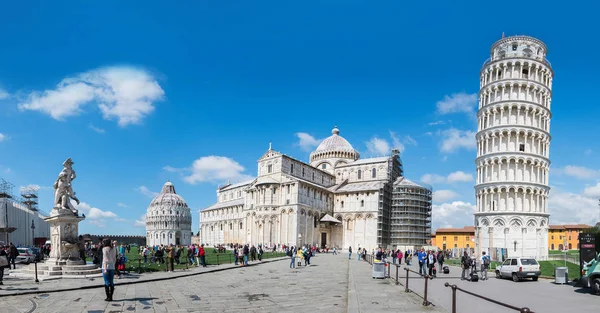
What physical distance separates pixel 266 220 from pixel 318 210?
824 centimetres

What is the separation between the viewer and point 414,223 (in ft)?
236

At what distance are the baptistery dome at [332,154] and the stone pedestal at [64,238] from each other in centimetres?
6292

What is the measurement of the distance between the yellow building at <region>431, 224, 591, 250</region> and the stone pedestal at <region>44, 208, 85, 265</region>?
9219cm

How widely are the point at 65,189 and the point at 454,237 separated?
10343 cm

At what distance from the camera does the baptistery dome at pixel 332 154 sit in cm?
8150

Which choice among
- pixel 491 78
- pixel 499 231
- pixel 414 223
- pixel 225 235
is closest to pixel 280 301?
pixel 499 231

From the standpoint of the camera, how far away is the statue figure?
19.8m

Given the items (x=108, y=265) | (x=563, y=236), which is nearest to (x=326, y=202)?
(x=108, y=265)

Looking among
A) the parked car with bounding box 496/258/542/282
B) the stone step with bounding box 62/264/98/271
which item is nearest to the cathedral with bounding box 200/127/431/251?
the parked car with bounding box 496/258/542/282

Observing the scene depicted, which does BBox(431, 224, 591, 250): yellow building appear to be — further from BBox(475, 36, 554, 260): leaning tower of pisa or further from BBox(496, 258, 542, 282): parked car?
BBox(496, 258, 542, 282): parked car

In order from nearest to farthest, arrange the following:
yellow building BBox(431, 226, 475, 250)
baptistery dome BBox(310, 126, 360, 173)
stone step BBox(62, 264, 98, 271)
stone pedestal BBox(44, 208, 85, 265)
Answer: stone step BBox(62, 264, 98, 271) < stone pedestal BBox(44, 208, 85, 265) < baptistery dome BBox(310, 126, 360, 173) < yellow building BBox(431, 226, 475, 250)

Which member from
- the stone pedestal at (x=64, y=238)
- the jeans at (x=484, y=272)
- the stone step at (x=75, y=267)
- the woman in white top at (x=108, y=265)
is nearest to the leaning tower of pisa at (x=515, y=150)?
the jeans at (x=484, y=272)

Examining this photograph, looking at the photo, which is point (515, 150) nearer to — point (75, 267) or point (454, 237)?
point (75, 267)

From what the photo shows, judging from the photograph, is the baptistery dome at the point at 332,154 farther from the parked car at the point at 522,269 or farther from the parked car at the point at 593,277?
the parked car at the point at 593,277
